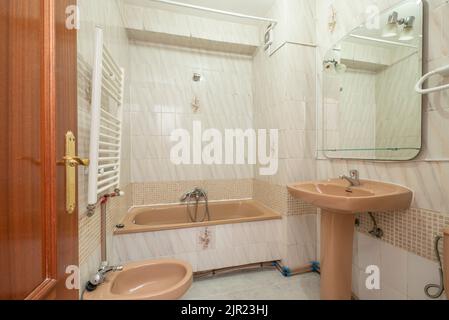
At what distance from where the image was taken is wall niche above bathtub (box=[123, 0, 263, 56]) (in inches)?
81.9

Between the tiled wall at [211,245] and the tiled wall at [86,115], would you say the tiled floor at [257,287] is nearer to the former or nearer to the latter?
the tiled wall at [211,245]

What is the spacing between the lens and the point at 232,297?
160 cm

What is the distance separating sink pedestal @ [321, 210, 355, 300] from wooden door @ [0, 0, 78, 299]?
4.54 feet

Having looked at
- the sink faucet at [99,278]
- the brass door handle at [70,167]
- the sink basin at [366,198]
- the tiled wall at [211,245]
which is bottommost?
the tiled wall at [211,245]

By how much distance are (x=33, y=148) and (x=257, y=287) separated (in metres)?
1.82

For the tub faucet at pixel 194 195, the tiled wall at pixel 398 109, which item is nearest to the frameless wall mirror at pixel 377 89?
the tiled wall at pixel 398 109

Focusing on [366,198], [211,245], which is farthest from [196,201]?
A: [366,198]

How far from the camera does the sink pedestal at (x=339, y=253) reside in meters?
1.31

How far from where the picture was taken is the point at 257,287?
172 centimetres

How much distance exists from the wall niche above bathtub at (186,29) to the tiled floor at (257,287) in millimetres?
2474

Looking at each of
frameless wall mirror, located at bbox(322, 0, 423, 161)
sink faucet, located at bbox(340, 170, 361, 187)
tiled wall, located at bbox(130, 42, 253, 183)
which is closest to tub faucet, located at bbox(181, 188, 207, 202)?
tiled wall, located at bbox(130, 42, 253, 183)

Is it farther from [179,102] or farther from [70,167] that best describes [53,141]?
[179,102]

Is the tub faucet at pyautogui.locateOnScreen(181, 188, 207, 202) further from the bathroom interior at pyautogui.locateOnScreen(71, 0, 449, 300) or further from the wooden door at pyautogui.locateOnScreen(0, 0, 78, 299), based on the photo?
the wooden door at pyautogui.locateOnScreen(0, 0, 78, 299)
